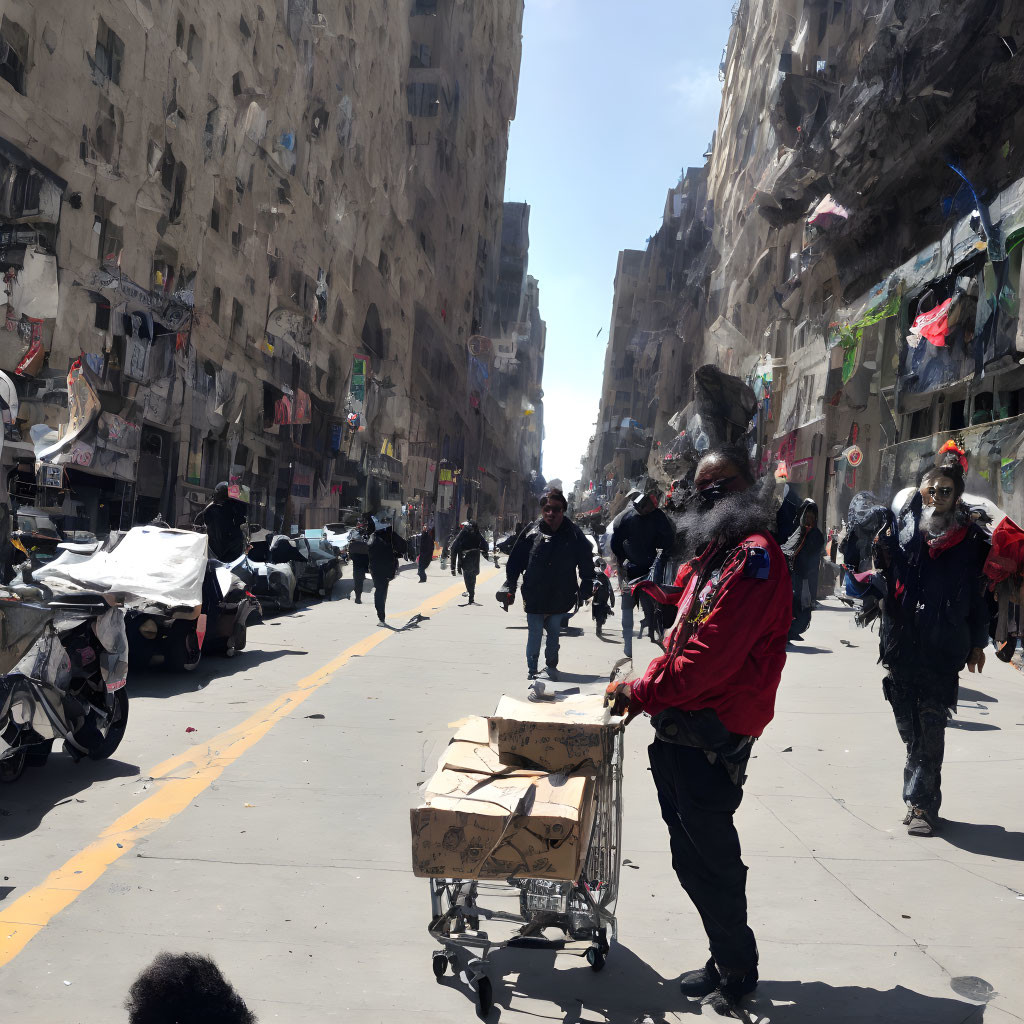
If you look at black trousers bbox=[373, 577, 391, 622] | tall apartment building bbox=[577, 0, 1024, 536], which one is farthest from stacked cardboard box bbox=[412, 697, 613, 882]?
tall apartment building bbox=[577, 0, 1024, 536]

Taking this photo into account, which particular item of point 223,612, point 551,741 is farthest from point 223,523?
point 551,741

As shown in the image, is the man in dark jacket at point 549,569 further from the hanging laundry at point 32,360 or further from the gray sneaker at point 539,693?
the hanging laundry at point 32,360

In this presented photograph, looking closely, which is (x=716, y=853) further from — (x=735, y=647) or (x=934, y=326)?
(x=934, y=326)

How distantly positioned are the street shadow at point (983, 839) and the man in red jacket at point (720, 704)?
2337mm

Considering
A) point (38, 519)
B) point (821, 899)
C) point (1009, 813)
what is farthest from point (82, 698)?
point (38, 519)

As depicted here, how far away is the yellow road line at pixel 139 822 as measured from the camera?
3.93 meters

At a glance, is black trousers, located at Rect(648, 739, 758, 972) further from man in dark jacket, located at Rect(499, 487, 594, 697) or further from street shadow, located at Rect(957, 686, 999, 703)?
street shadow, located at Rect(957, 686, 999, 703)

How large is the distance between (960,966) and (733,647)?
1557mm

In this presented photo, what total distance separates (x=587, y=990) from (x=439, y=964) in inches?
19.8

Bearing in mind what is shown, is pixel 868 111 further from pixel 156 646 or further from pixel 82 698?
pixel 82 698

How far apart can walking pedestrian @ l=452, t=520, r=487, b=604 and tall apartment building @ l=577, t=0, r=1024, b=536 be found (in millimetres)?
8539

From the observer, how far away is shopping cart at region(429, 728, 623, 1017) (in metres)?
3.49

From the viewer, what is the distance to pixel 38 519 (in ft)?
47.5

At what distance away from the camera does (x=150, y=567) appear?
1016 centimetres
